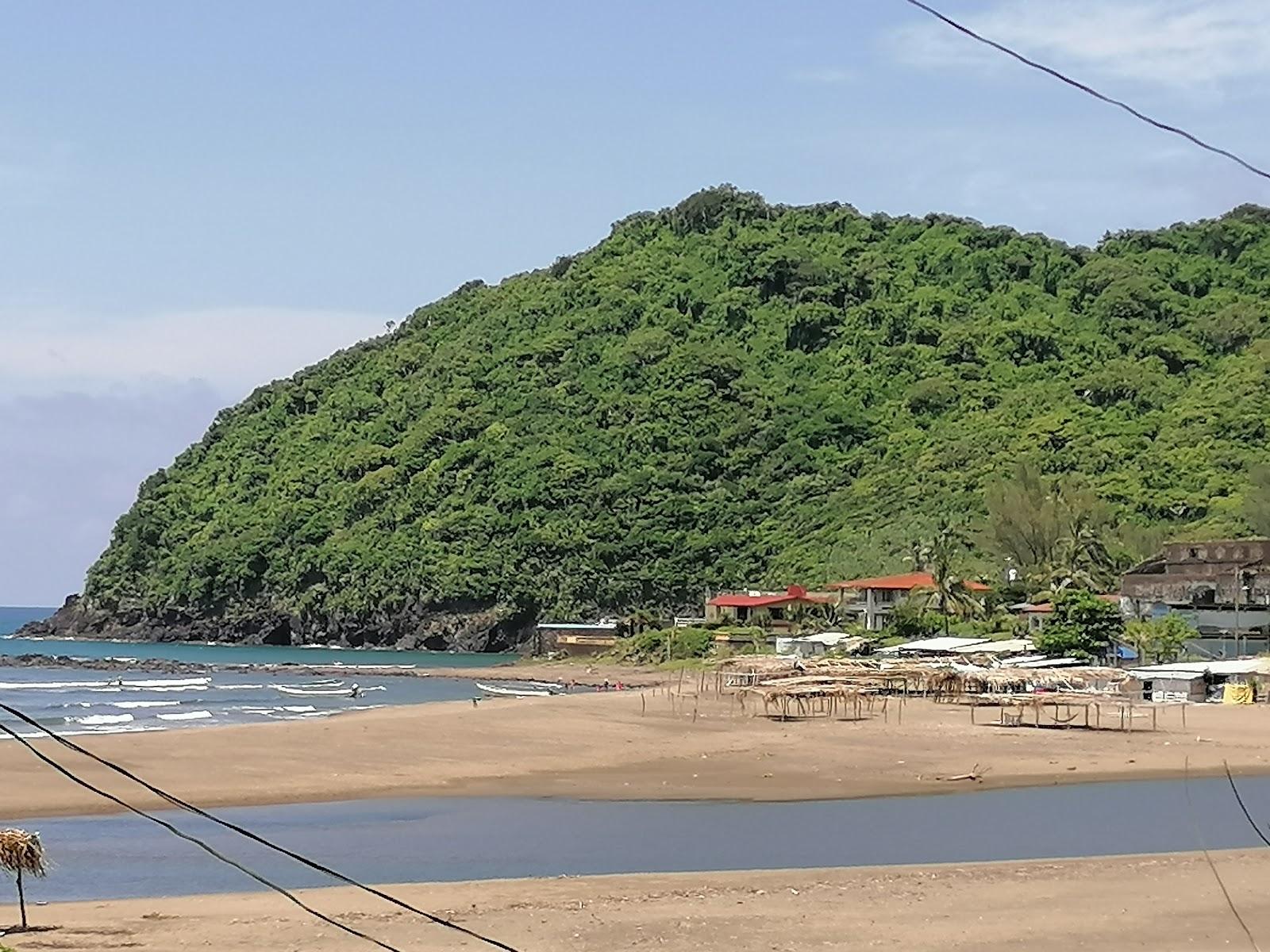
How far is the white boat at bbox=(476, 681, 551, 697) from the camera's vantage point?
6612cm

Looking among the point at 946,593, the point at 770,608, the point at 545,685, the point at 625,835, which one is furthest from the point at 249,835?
the point at 770,608

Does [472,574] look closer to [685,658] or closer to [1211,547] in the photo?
[685,658]

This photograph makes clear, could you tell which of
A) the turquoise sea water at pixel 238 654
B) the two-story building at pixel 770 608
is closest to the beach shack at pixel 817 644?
the two-story building at pixel 770 608

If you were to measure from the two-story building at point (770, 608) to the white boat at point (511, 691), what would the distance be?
17908mm

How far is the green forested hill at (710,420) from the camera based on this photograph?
11512 cm

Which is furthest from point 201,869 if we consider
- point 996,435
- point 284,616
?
point 284,616

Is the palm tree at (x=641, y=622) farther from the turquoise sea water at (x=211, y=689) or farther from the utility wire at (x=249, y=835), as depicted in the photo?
the utility wire at (x=249, y=835)

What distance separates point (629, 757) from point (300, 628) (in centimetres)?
9958

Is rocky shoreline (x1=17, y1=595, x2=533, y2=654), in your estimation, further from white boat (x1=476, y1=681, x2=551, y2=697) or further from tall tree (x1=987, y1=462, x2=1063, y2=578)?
white boat (x1=476, y1=681, x2=551, y2=697)

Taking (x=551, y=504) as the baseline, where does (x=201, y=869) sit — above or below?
below

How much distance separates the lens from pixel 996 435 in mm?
117312

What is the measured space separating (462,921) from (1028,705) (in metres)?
27.5

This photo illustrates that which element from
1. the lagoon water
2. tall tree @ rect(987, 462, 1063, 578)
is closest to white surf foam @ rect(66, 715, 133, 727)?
the lagoon water

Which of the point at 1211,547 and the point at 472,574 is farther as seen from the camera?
the point at 472,574
